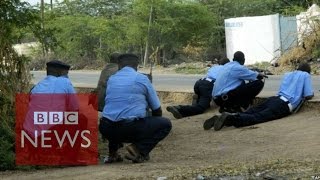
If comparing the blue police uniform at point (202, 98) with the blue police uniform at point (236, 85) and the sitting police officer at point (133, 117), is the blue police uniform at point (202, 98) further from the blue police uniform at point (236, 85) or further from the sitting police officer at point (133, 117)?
the sitting police officer at point (133, 117)

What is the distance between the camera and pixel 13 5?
9477 mm

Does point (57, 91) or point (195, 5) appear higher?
point (195, 5)

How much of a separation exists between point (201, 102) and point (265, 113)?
2.37 m

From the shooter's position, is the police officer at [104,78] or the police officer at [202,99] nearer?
the police officer at [104,78]

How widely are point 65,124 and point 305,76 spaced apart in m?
4.64

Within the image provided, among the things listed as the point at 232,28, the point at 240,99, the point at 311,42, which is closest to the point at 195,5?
the point at 232,28

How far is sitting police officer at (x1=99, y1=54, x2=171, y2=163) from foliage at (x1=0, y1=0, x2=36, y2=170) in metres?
1.46

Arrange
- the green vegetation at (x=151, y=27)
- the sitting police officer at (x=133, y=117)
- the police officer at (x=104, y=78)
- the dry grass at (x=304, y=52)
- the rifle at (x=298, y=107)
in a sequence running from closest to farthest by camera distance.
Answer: the sitting police officer at (x=133, y=117) < the police officer at (x=104, y=78) < the rifle at (x=298, y=107) < the dry grass at (x=304, y=52) < the green vegetation at (x=151, y=27)

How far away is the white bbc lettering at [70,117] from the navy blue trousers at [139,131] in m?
0.37

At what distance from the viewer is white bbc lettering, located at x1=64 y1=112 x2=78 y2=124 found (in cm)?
752

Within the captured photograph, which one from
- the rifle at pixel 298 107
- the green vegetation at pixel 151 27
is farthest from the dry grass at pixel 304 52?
the rifle at pixel 298 107

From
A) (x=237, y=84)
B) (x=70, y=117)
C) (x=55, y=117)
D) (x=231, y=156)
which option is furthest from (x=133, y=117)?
(x=237, y=84)

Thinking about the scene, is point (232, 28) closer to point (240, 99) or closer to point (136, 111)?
point (240, 99)

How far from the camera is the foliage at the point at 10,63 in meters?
8.36
